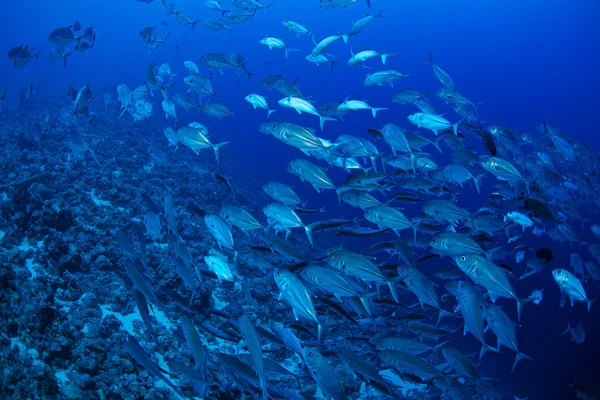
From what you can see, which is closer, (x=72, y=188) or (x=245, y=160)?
(x=72, y=188)

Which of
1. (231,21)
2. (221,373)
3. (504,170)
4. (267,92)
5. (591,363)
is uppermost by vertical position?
(267,92)

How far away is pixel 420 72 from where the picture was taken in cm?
8538

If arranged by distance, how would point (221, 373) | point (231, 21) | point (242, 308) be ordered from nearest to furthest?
1. point (221, 373)
2. point (242, 308)
3. point (231, 21)

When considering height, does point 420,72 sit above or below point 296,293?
above

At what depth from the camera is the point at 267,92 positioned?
85.1 meters

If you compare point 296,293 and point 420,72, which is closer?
point 296,293

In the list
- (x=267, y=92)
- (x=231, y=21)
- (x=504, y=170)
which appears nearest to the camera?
(x=504, y=170)

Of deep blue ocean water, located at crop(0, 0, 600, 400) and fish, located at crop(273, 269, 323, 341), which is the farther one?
deep blue ocean water, located at crop(0, 0, 600, 400)

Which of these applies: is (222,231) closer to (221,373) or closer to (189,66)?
(221,373)

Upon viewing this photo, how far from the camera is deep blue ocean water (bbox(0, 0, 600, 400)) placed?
1334 cm

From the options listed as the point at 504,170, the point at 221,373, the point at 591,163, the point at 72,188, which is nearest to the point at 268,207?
the point at 221,373

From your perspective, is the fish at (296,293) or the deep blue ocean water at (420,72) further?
the deep blue ocean water at (420,72)

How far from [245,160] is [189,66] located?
863 inches

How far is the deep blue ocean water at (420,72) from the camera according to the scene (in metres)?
13.3
